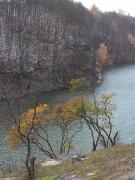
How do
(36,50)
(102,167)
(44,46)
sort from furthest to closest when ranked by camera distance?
(44,46) < (36,50) < (102,167)

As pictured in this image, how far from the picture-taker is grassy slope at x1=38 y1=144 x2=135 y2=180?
18.9 m

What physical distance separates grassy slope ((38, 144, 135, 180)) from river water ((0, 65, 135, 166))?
2022 cm

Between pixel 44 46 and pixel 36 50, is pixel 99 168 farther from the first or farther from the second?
pixel 44 46

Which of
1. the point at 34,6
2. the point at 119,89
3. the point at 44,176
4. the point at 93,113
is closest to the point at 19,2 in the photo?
the point at 34,6

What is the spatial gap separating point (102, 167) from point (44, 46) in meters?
88.6

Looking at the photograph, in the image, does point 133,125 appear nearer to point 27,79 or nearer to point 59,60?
point 27,79

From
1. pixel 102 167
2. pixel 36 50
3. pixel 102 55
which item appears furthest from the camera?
pixel 102 55

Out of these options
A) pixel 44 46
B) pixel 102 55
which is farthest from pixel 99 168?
pixel 102 55

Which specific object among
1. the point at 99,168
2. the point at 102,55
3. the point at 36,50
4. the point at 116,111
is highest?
the point at 36,50

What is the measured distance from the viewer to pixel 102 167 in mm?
20531

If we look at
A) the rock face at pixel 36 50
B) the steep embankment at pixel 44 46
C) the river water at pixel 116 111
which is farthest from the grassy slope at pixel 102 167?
the rock face at pixel 36 50

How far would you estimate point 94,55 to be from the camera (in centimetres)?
12319

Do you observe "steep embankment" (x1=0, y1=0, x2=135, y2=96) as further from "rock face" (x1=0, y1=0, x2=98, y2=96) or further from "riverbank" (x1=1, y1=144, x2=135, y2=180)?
"riverbank" (x1=1, y1=144, x2=135, y2=180)

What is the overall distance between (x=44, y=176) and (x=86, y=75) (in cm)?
8876
